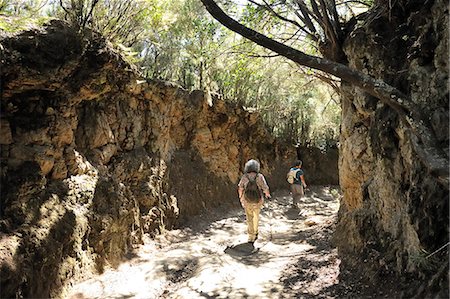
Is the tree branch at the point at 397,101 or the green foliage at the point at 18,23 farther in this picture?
the green foliage at the point at 18,23

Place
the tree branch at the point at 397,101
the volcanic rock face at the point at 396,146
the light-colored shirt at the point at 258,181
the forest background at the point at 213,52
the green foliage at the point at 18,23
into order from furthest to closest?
1. the light-colored shirt at the point at 258,181
2. the forest background at the point at 213,52
3. the green foliage at the point at 18,23
4. the volcanic rock face at the point at 396,146
5. the tree branch at the point at 397,101

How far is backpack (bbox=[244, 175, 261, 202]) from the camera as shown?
24.5 ft

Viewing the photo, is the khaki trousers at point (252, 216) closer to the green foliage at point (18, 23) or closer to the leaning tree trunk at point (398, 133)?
the leaning tree trunk at point (398, 133)

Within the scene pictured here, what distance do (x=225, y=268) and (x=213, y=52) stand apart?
7297 millimetres

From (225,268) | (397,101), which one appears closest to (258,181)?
(225,268)

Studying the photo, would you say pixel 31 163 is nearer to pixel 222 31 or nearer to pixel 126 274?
pixel 126 274

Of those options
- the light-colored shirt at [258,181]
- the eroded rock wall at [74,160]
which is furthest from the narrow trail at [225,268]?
the light-colored shirt at [258,181]

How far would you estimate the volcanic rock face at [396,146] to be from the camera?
376 centimetres

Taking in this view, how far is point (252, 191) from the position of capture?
747 cm

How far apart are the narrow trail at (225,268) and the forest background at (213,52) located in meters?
4.21

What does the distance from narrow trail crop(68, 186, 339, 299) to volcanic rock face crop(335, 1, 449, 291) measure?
35.0 inches

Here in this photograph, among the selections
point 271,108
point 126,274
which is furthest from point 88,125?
point 271,108

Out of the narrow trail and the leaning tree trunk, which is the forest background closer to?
the leaning tree trunk

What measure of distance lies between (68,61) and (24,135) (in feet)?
4.66
